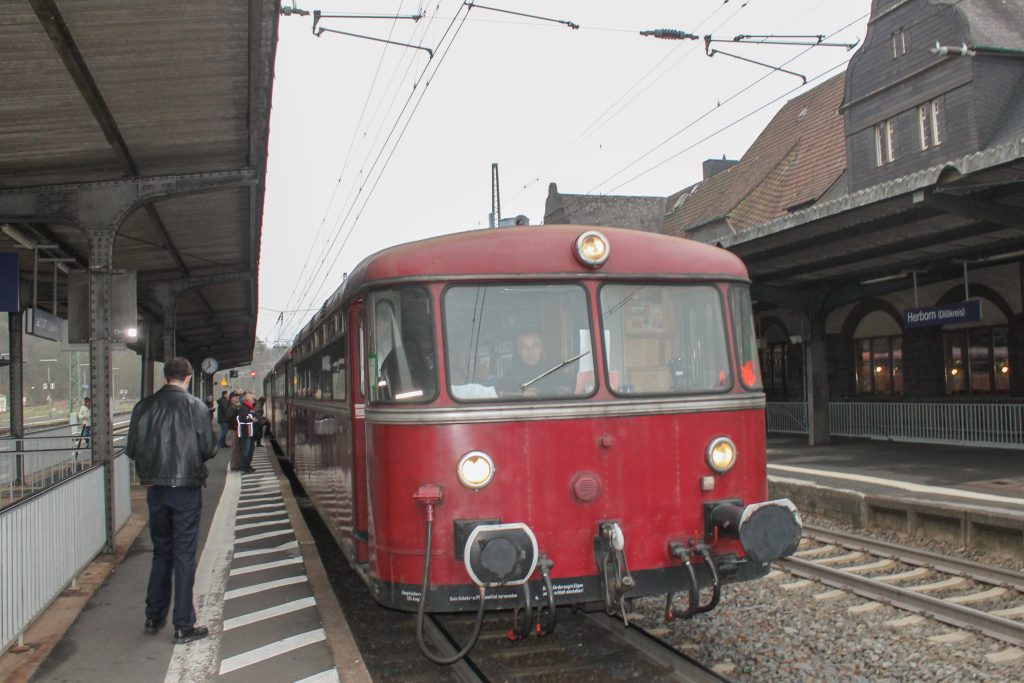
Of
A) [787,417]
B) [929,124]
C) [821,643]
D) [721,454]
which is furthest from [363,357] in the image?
[929,124]

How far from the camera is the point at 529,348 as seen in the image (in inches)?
203

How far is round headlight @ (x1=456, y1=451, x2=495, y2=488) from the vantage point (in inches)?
194

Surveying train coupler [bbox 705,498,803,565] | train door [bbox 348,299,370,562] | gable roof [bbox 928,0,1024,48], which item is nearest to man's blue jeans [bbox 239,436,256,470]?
train door [bbox 348,299,370,562]

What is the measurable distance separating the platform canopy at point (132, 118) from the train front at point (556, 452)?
9.94 feet

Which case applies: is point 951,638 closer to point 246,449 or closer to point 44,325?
point 44,325

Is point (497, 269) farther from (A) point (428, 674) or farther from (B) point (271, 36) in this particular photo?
(B) point (271, 36)

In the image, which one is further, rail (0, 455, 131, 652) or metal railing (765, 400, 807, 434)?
metal railing (765, 400, 807, 434)

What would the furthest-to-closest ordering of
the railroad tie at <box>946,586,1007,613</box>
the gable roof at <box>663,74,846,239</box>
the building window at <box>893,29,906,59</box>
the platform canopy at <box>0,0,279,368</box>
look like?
the gable roof at <box>663,74,846,239</box>
the building window at <box>893,29,906,59</box>
the railroad tie at <box>946,586,1007,613</box>
the platform canopy at <box>0,0,279,368</box>

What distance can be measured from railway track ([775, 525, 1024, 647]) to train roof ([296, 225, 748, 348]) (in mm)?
3167

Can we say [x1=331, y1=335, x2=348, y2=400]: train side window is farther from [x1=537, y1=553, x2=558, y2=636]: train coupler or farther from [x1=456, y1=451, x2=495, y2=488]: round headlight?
[x1=537, y1=553, x2=558, y2=636]: train coupler

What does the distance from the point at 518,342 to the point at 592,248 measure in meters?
0.72

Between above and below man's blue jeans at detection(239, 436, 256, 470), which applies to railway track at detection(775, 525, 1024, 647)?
below

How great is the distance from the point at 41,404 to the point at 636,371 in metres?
81.1

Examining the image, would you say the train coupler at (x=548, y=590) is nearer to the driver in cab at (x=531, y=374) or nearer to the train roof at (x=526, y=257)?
the driver in cab at (x=531, y=374)
